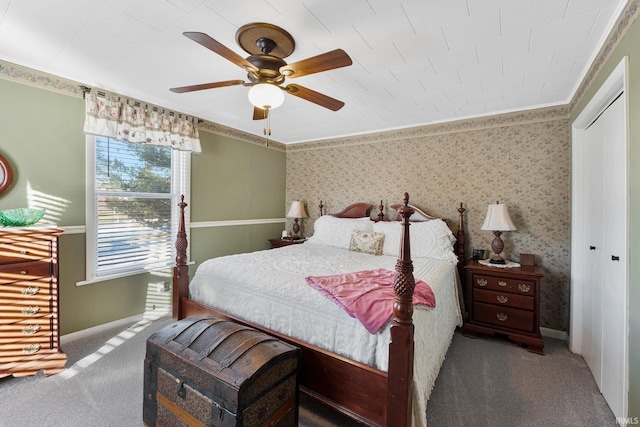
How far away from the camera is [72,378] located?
2.13 meters

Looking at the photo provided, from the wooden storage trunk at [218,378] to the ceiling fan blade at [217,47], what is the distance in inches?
62.7

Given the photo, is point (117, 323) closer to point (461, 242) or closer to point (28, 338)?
point (28, 338)

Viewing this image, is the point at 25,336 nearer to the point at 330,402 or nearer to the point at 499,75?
the point at 330,402

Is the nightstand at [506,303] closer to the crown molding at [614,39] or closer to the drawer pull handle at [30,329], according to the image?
the crown molding at [614,39]

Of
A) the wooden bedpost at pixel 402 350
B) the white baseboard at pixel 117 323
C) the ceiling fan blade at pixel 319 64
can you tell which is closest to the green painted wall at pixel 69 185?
the white baseboard at pixel 117 323

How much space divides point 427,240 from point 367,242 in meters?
0.68

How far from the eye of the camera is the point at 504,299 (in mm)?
2777

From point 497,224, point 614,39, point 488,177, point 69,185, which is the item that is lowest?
point 497,224

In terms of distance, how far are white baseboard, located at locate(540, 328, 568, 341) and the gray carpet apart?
342mm

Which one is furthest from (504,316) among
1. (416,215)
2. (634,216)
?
(634,216)

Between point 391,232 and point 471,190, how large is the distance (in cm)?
109

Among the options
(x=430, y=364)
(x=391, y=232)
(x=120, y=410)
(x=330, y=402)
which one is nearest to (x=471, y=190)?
(x=391, y=232)

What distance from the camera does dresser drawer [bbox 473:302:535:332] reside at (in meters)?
2.68

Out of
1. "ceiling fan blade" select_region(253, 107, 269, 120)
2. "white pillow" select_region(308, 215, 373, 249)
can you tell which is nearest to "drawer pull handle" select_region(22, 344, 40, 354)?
"ceiling fan blade" select_region(253, 107, 269, 120)
